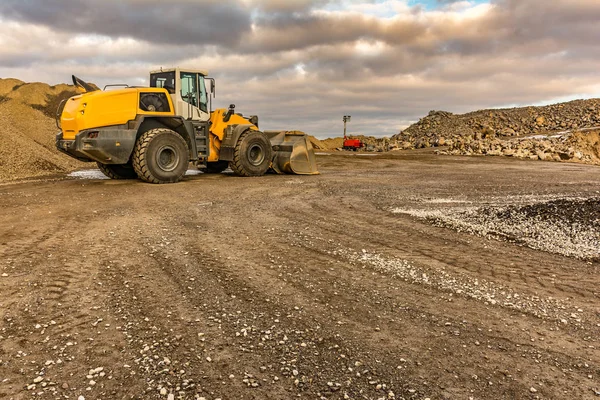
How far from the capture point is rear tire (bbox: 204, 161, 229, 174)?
611 inches

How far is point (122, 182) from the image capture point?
1166cm

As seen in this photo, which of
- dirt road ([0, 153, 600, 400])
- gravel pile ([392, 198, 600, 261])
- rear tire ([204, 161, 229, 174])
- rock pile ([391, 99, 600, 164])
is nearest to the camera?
dirt road ([0, 153, 600, 400])

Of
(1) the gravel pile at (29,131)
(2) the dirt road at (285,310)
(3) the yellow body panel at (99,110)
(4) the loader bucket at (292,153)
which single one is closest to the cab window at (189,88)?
(3) the yellow body panel at (99,110)

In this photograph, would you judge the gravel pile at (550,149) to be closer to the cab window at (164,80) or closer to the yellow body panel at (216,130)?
the yellow body panel at (216,130)

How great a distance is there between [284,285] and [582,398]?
103 inches

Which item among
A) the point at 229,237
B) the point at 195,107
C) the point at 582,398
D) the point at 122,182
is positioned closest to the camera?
the point at 582,398

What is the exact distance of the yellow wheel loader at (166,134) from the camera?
10500 millimetres

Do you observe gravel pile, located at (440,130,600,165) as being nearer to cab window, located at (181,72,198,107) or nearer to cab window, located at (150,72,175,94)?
cab window, located at (181,72,198,107)

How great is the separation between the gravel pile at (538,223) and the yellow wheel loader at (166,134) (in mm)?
6796

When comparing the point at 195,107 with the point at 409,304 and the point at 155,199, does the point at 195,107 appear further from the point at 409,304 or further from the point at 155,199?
the point at 409,304

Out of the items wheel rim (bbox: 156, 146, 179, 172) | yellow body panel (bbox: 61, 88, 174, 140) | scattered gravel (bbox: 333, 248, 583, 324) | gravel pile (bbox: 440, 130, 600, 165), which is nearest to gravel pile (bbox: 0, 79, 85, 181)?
yellow body panel (bbox: 61, 88, 174, 140)

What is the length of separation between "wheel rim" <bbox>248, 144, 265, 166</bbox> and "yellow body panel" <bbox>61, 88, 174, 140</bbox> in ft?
12.8

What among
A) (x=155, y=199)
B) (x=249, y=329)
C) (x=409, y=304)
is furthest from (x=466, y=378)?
(x=155, y=199)

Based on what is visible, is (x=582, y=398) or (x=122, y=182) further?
(x=122, y=182)
